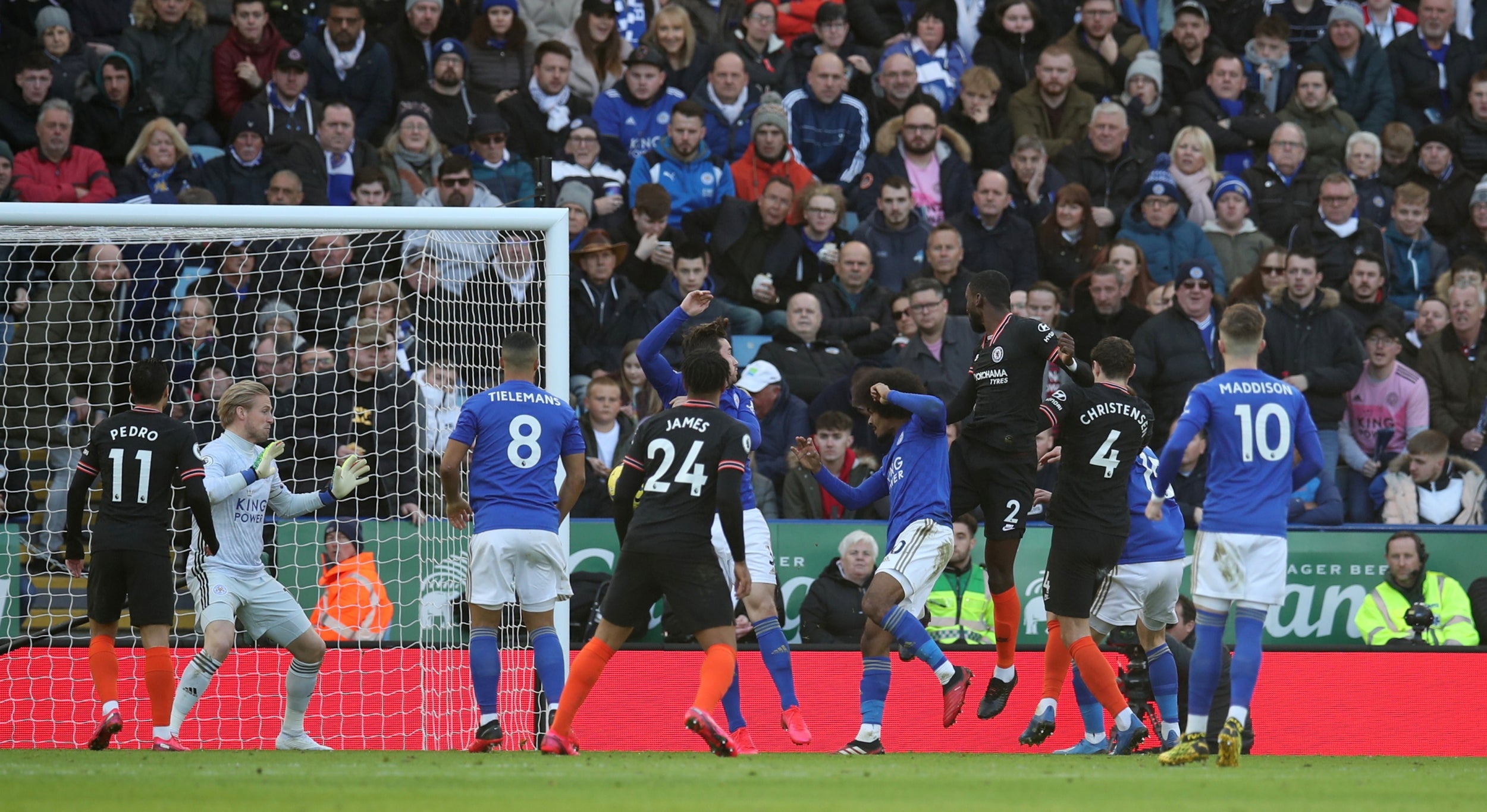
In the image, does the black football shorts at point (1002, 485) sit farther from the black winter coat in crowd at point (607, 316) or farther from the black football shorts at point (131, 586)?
the black winter coat in crowd at point (607, 316)

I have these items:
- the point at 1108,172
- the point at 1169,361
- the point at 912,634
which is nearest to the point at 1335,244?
the point at 1108,172

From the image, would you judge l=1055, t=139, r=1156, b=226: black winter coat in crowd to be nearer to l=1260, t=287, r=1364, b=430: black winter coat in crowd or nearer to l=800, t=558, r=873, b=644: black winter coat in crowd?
l=1260, t=287, r=1364, b=430: black winter coat in crowd

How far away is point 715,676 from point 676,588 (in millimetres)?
455

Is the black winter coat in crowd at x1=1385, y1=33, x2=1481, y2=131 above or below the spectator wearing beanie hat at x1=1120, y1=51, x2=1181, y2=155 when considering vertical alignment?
above

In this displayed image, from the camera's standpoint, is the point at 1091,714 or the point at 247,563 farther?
the point at 247,563

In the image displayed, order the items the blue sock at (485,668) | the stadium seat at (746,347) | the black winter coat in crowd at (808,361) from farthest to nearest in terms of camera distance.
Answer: the stadium seat at (746,347) < the black winter coat in crowd at (808,361) < the blue sock at (485,668)

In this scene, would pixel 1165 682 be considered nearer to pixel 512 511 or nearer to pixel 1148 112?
pixel 512 511

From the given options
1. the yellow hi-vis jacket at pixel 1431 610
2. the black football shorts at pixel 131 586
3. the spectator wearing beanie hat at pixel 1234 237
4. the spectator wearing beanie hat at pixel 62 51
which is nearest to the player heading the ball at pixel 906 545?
the black football shorts at pixel 131 586

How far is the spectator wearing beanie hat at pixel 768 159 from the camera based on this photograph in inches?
578

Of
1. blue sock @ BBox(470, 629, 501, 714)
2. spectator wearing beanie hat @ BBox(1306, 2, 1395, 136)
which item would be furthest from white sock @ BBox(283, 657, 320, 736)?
spectator wearing beanie hat @ BBox(1306, 2, 1395, 136)

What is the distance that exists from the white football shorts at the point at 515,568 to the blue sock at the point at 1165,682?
341 cm

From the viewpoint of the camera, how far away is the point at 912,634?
29.1 ft

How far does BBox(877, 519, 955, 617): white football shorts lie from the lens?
8.85 metres

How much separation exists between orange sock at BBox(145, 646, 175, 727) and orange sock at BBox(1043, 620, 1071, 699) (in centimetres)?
494
